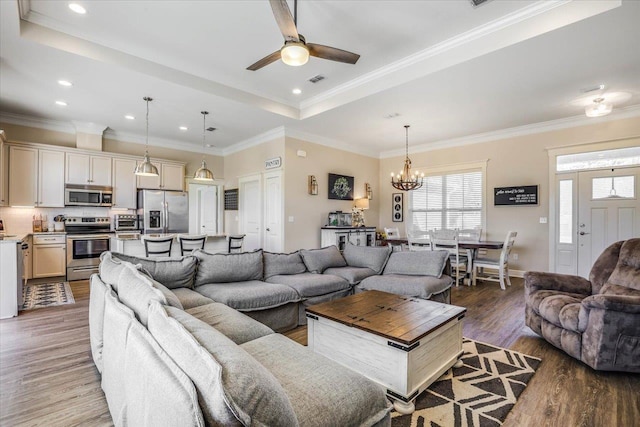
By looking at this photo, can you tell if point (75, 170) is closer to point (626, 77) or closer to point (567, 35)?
point (567, 35)

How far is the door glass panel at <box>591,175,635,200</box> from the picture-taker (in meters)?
5.07

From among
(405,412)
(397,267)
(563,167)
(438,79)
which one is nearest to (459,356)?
(405,412)

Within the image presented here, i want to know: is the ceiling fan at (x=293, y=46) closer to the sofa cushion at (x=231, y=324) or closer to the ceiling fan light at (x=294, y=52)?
the ceiling fan light at (x=294, y=52)

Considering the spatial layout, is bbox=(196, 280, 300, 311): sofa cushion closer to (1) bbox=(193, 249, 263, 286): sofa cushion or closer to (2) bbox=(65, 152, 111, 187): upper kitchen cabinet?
(1) bbox=(193, 249, 263, 286): sofa cushion

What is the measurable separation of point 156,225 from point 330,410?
6405mm

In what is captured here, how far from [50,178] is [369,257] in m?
5.92

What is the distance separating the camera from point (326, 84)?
183 inches

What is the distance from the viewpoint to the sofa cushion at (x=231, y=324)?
6.43 ft

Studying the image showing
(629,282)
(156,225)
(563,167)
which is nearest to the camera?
(629,282)

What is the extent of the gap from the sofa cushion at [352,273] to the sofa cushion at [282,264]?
1.24ft

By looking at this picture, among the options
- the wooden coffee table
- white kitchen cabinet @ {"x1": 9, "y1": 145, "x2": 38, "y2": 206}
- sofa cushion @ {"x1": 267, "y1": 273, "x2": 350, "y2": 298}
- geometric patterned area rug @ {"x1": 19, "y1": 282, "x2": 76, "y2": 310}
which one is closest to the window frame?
sofa cushion @ {"x1": 267, "y1": 273, "x2": 350, "y2": 298}

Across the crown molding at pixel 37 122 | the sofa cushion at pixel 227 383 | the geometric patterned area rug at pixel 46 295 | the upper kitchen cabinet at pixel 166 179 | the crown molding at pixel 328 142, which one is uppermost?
the crown molding at pixel 37 122

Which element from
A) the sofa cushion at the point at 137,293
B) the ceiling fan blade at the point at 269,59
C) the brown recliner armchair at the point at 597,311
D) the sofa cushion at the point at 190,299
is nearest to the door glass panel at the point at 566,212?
the brown recliner armchair at the point at 597,311

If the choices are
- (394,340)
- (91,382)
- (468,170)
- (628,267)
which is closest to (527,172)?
(468,170)
